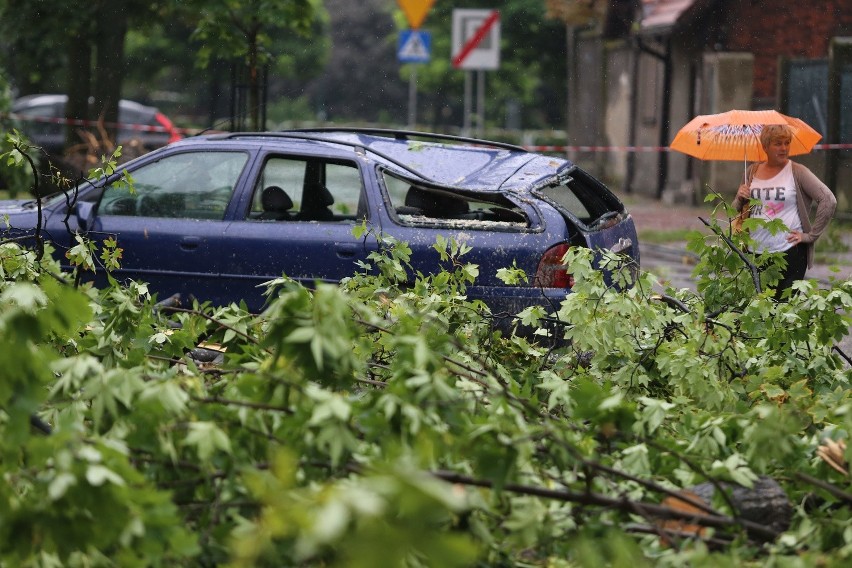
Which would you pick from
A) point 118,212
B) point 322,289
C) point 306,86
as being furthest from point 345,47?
point 322,289

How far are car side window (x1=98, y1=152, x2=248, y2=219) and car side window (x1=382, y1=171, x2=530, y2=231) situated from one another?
106 centimetres

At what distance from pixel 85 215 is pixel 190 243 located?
715 mm

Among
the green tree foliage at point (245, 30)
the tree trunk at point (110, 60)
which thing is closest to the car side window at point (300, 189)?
the green tree foliage at point (245, 30)

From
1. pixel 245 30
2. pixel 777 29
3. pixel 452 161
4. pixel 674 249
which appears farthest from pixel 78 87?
pixel 452 161

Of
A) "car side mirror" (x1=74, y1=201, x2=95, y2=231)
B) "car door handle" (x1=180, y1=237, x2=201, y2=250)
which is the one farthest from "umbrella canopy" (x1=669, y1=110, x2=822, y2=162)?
"car side mirror" (x1=74, y1=201, x2=95, y2=231)

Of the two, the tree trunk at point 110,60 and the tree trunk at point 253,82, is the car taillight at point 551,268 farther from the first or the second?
the tree trunk at point 110,60

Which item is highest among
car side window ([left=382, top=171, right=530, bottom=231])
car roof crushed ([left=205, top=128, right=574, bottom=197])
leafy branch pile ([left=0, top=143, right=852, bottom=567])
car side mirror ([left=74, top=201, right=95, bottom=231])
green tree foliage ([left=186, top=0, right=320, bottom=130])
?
green tree foliage ([left=186, top=0, right=320, bottom=130])

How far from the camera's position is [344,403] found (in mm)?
3264

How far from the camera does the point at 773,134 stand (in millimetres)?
8562

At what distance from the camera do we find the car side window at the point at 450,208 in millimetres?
7965

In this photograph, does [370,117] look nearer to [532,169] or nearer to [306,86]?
[306,86]

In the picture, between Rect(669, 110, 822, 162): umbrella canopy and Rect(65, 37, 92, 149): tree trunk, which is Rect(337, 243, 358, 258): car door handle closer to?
Rect(669, 110, 822, 162): umbrella canopy

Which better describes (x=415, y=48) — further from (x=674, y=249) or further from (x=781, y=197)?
(x=781, y=197)

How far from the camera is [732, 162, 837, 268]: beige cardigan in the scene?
27.1ft
